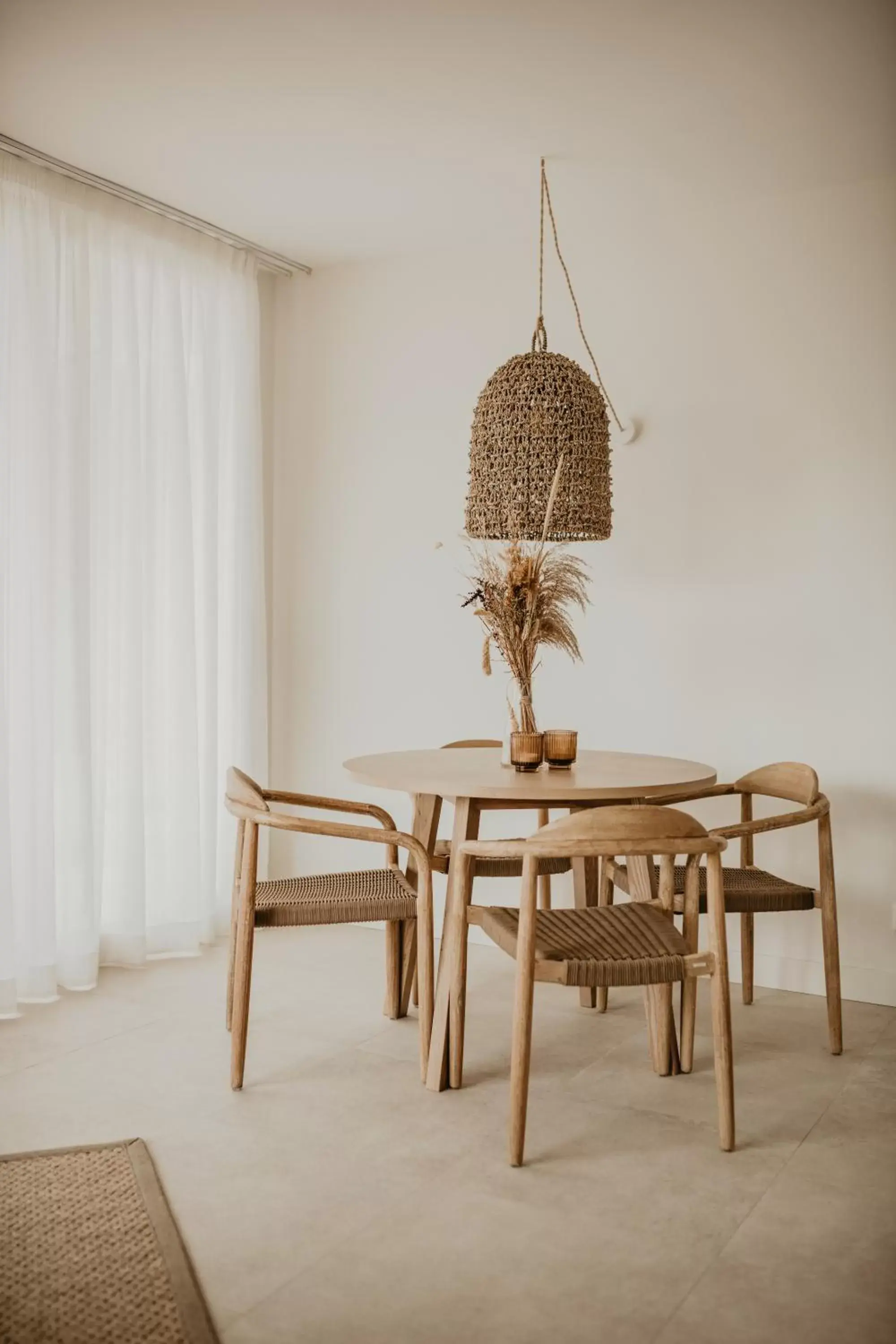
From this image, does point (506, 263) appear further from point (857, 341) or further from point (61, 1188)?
point (61, 1188)

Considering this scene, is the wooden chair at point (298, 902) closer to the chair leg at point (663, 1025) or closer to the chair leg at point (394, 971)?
the chair leg at point (394, 971)

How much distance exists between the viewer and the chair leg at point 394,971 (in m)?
3.28

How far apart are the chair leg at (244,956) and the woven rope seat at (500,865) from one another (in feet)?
2.40

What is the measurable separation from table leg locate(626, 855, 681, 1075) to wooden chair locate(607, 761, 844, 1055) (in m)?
0.10

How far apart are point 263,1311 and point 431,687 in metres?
2.78

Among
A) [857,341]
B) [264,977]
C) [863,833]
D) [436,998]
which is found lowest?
[264,977]

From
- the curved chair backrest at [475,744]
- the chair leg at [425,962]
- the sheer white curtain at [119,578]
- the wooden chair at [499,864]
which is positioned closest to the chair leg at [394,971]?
the wooden chair at [499,864]

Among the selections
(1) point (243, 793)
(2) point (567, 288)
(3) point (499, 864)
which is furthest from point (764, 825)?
(2) point (567, 288)

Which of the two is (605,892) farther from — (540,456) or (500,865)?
(540,456)

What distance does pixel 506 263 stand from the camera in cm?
428

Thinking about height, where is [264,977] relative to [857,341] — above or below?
below

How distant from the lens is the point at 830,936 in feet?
10.3

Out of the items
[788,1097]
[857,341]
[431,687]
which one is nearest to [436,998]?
[788,1097]

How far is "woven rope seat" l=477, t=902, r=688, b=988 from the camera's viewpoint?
7.75 ft
